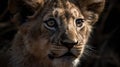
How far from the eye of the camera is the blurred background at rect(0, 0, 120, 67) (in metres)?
6.73

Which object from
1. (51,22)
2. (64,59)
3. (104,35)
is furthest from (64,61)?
(104,35)

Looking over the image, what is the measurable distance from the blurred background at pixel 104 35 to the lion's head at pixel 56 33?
1.68 metres

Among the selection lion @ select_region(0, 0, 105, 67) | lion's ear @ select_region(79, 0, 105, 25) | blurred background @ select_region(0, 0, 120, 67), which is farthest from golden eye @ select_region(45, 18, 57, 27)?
blurred background @ select_region(0, 0, 120, 67)

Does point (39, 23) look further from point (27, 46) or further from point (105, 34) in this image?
point (105, 34)

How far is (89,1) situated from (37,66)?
2.79 feet

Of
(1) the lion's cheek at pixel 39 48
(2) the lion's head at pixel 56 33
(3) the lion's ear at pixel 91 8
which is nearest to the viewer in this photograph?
(2) the lion's head at pixel 56 33

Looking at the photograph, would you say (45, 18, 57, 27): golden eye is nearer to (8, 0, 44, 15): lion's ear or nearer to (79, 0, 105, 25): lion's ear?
(8, 0, 44, 15): lion's ear

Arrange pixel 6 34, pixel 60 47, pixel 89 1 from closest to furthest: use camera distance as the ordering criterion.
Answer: pixel 60 47
pixel 89 1
pixel 6 34

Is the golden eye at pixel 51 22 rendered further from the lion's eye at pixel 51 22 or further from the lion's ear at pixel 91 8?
the lion's ear at pixel 91 8

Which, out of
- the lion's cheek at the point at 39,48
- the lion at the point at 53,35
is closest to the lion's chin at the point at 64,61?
the lion at the point at 53,35

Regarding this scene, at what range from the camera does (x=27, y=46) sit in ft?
15.9

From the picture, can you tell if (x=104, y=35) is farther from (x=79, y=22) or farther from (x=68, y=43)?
(x=68, y=43)

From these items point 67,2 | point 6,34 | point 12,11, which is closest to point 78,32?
point 67,2

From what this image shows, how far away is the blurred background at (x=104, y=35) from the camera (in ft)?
22.1
